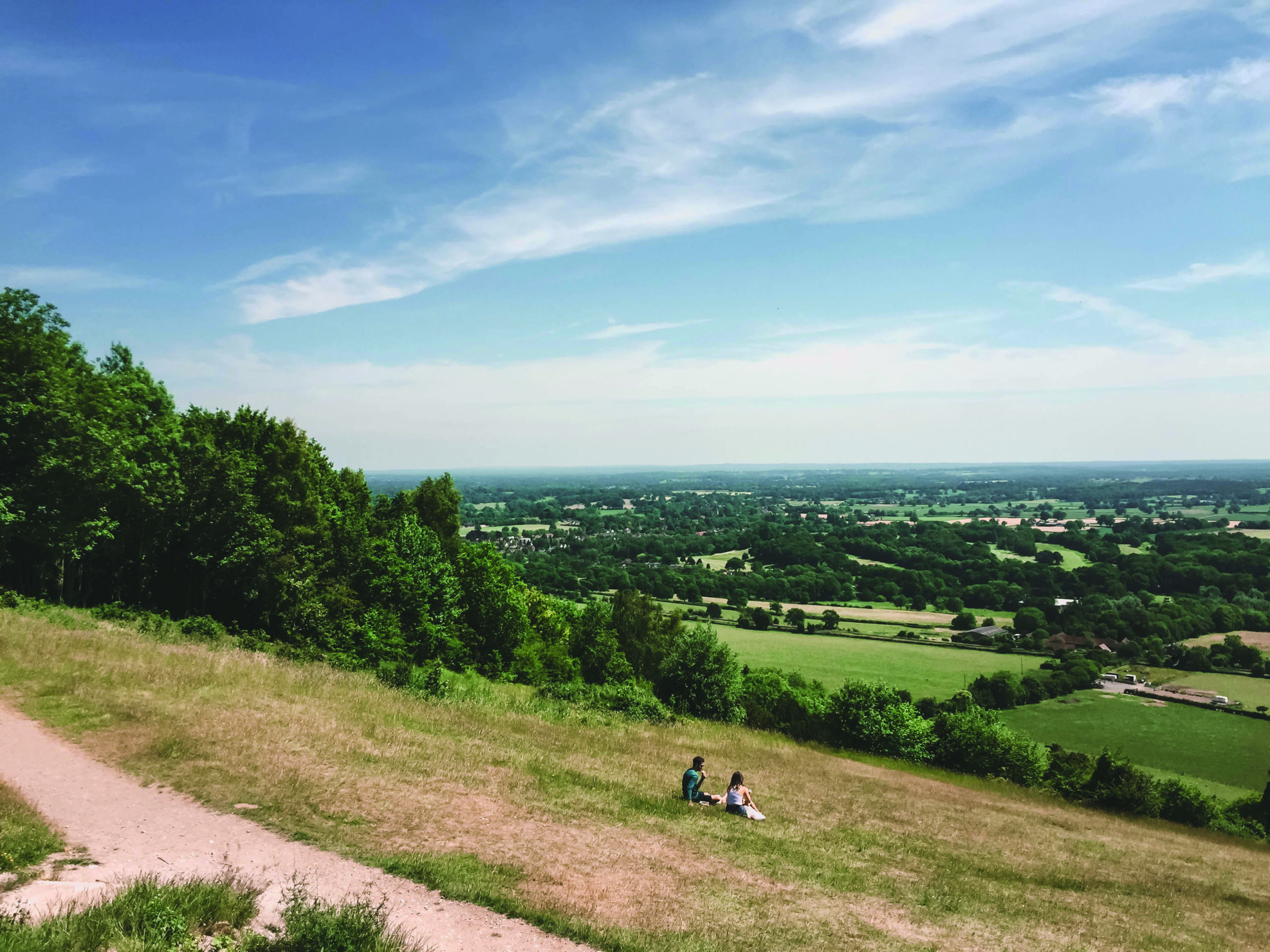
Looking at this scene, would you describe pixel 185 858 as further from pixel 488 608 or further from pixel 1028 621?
pixel 1028 621

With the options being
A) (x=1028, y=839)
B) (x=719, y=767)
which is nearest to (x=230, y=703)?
(x=719, y=767)

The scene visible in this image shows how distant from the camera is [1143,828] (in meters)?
28.3

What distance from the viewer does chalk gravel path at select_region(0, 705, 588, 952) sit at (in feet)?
27.3

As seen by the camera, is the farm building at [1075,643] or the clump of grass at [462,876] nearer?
the clump of grass at [462,876]

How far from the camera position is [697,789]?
17.2m

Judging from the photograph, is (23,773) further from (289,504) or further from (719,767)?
(289,504)

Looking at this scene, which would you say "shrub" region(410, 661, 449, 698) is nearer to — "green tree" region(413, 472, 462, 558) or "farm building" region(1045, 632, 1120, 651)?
"green tree" region(413, 472, 462, 558)

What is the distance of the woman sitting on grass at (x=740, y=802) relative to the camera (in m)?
16.6

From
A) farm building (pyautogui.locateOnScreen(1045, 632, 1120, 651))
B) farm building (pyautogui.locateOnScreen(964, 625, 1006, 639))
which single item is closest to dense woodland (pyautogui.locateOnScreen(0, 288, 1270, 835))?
farm building (pyautogui.locateOnScreen(964, 625, 1006, 639))

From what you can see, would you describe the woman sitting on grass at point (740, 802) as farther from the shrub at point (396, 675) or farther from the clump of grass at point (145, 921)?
the shrub at point (396, 675)

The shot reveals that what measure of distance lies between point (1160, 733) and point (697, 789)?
7943 cm

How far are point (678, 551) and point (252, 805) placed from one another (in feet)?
616

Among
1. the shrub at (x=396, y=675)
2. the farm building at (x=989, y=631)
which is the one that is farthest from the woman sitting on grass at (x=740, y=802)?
the farm building at (x=989, y=631)

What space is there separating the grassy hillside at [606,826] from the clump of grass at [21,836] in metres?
2.47
